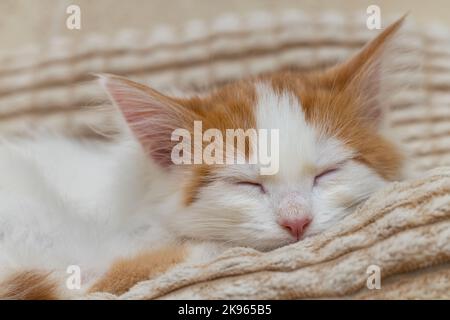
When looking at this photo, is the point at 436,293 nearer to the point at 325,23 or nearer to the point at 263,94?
the point at 263,94

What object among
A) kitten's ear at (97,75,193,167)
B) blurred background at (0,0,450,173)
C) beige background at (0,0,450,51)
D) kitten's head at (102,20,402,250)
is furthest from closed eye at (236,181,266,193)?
beige background at (0,0,450,51)

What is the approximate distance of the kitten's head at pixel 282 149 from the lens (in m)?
0.91

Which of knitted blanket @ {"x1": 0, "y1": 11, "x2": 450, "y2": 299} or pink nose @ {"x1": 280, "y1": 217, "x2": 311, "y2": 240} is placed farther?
knitted blanket @ {"x1": 0, "y1": 11, "x2": 450, "y2": 299}

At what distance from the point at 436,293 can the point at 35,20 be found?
116 centimetres

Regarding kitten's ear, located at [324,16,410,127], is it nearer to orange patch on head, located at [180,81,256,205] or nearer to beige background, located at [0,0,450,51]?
orange patch on head, located at [180,81,256,205]

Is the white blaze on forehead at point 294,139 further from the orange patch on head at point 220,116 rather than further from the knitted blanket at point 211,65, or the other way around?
the knitted blanket at point 211,65

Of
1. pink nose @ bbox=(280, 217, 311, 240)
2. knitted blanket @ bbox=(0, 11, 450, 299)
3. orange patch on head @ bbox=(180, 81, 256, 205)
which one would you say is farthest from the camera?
knitted blanket @ bbox=(0, 11, 450, 299)

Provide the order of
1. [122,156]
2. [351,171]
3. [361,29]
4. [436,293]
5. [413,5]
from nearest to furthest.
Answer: [436,293], [351,171], [122,156], [413,5], [361,29]

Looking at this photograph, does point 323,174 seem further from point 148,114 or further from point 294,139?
point 148,114

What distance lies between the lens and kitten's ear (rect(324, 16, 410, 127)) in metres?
1.02

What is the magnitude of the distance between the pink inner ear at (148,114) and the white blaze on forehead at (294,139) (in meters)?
0.15

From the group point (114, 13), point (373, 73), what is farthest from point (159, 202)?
point (114, 13)
